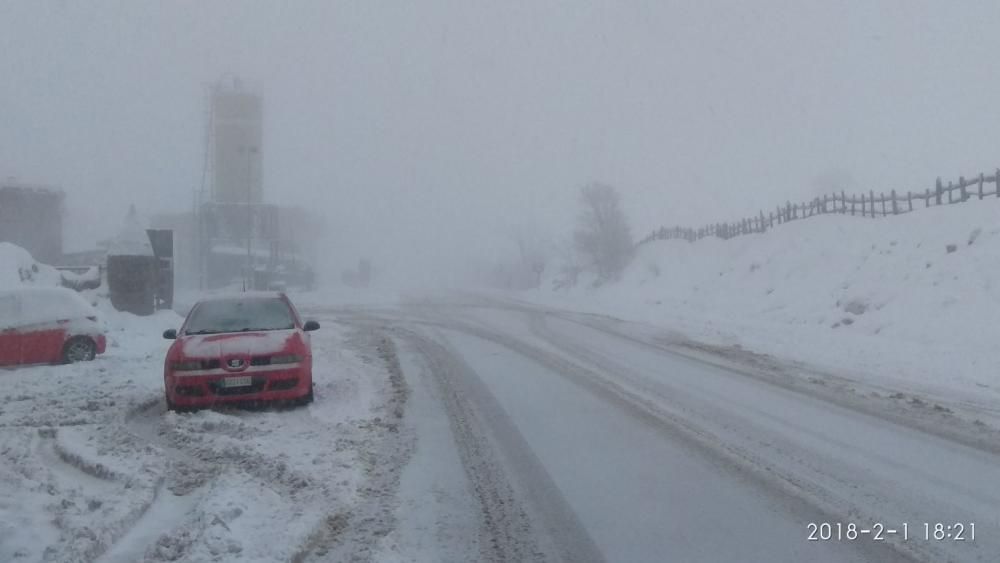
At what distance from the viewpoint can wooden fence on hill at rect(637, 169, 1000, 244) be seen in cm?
2611

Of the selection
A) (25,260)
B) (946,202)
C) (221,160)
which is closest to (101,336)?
(25,260)

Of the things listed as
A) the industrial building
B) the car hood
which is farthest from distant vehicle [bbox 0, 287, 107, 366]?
the industrial building

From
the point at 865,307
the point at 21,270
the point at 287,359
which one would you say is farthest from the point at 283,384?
the point at 21,270

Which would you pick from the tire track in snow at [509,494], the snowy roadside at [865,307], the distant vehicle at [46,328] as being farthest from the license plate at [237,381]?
the snowy roadside at [865,307]

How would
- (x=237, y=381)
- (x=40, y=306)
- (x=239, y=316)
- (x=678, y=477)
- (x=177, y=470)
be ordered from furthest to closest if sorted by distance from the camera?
(x=40, y=306)
(x=239, y=316)
(x=237, y=381)
(x=177, y=470)
(x=678, y=477)

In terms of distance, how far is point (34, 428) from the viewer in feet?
35.3

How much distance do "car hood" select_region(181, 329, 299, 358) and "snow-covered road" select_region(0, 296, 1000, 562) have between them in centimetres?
79

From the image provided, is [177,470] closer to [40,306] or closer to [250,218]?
[40,306]

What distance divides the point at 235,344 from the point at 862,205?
86.5 feet

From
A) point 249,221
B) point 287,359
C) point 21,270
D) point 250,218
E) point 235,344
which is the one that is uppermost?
point 250,218

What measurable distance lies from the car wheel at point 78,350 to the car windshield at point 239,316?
568 centimetres

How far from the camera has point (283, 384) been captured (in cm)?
1167

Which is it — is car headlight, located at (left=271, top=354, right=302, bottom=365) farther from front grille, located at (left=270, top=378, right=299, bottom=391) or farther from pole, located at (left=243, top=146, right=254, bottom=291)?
pole, located at (left=243, top=146, right=254, bottom=291)

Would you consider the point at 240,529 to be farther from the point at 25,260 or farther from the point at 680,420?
the point at 25,260
